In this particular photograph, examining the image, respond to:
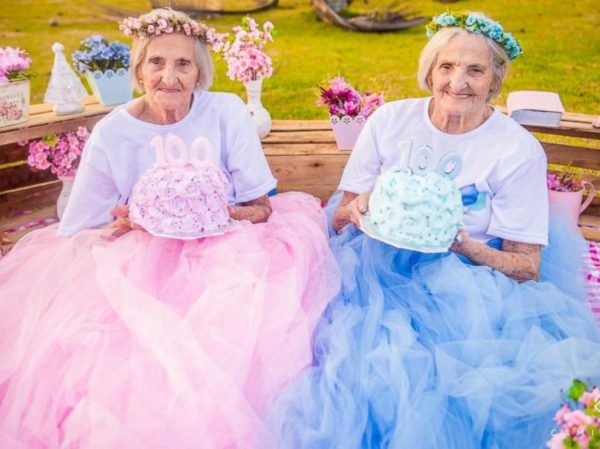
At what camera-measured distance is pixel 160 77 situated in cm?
211

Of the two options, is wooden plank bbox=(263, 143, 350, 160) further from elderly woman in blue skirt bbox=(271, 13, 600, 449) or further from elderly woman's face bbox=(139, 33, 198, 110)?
elderly woman's face bbox=(139, 33, 198, 110)

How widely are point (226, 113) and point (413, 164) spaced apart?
799mm

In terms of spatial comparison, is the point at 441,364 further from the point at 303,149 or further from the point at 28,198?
the point at 28,198

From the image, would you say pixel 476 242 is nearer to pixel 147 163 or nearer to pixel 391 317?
pixel 391 317

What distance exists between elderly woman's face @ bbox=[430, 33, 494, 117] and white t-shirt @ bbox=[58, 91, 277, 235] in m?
0.79

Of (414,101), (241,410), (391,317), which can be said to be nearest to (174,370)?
(241,410)

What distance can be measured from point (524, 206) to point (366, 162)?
2.12 feet

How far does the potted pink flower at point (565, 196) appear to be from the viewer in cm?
284

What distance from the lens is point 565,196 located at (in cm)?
290

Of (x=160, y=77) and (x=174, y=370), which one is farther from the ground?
(x=160, y=77)

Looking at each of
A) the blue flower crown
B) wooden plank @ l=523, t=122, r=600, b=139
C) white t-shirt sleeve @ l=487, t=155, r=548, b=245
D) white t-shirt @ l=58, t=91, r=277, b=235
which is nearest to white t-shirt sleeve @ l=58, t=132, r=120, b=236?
white t-shirt @ l=58, t=91, r=277, b=235

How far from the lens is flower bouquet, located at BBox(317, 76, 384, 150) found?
2979mm

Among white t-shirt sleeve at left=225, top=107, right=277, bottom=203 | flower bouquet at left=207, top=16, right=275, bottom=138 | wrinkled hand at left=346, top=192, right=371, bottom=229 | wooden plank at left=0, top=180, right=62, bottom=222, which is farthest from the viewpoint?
wooden plank at left=0, top=180, right=62, bottom=222

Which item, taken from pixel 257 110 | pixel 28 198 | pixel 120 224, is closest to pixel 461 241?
pixel 120 224
